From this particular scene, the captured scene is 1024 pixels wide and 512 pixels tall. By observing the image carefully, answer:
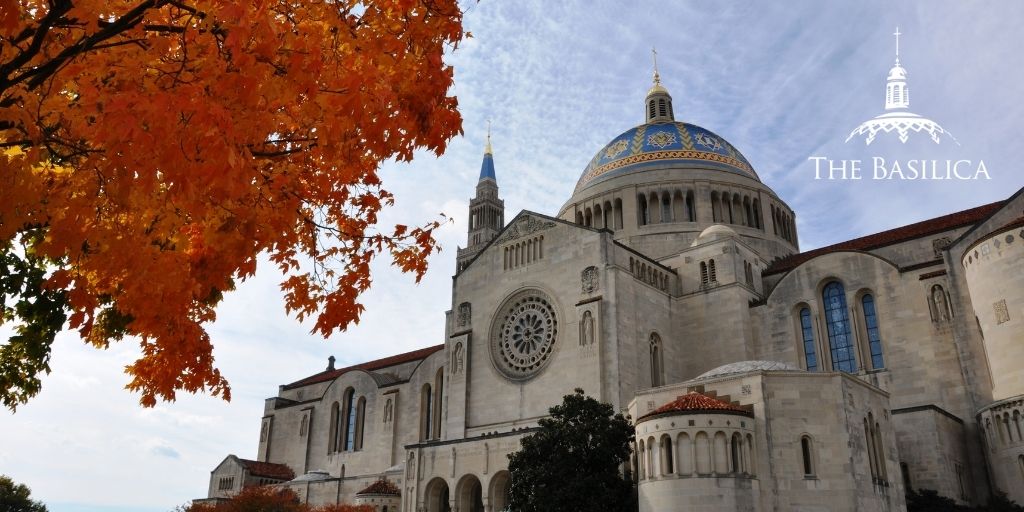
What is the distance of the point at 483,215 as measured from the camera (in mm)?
77750

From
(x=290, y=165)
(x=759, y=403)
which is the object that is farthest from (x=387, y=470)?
(x=290, y=165)

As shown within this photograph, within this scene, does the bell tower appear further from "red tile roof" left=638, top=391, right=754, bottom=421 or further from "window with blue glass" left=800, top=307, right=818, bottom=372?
"red tile roof" left=638, top=391, right=754, bottom=421

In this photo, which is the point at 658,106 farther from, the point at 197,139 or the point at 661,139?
the point at 197,139

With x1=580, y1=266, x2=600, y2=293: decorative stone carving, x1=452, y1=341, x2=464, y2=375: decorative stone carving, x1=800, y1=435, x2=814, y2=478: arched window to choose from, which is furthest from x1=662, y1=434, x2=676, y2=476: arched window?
x1=452, y1=341, x2=464, y2=375: decorative stone carving

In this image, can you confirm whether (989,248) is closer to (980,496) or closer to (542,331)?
(980,496)

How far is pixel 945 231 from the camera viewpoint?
34719mm

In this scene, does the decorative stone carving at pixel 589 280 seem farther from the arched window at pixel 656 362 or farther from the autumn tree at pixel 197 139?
the autumn tree at pixel 197 139

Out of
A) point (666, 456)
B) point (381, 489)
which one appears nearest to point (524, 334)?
point (381, 489)

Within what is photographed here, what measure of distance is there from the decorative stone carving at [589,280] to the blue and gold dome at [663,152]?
15859mm

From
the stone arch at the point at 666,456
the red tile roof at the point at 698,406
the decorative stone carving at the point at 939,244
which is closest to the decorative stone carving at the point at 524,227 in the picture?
the red tile roof at the point at 698,406

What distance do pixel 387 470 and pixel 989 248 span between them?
34.4 m

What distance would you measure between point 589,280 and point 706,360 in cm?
718

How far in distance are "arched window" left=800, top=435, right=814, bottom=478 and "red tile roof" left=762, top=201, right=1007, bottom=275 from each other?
1432cm

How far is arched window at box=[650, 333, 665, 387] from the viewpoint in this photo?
35.1 m
